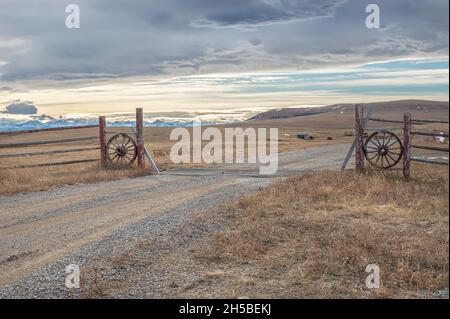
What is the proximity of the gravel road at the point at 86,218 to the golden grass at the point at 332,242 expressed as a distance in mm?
1381

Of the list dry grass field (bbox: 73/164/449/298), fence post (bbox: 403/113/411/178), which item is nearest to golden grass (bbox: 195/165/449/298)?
dry grass field (bbox: 73/164/449/298)

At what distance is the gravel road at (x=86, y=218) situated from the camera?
669cm

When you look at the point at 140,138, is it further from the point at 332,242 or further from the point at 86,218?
the point at 332,242

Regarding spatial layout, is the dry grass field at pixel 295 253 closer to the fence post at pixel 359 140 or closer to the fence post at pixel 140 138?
the fence post at pixel 359 140

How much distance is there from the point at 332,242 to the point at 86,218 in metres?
5.18

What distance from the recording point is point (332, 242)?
7.35 metres

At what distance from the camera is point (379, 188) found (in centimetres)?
1160

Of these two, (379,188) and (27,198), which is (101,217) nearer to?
(27,198)

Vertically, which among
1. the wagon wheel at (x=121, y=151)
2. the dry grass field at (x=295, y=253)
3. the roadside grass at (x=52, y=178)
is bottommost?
the dry grass field at (x=295, y=253)

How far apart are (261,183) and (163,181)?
321 centimetres

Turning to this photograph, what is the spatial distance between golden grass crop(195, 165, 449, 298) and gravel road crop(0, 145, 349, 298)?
138cm

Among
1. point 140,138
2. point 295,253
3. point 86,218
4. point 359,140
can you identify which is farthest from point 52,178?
point 295,253

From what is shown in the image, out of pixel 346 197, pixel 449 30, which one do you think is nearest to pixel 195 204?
pixel 346 197

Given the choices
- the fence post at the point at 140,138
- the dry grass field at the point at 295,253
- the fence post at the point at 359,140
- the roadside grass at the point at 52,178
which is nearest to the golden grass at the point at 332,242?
the dry grass field at the point at 295,253
